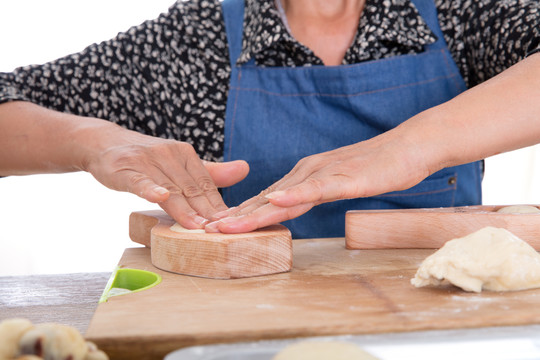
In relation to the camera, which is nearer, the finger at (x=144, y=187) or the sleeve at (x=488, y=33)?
the finger at (x=144, y=187)

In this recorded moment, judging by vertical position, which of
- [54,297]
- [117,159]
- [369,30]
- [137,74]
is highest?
[369,30]

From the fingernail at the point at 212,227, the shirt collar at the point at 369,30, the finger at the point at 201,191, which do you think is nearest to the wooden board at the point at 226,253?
the fingernail at the point at 212,227

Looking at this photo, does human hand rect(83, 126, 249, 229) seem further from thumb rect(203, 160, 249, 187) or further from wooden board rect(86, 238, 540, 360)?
wooden board rect(86, 238, 540, 360)

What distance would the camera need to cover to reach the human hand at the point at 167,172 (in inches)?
42.3

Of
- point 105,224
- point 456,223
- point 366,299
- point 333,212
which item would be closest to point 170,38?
point 333,212

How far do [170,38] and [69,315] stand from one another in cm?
94

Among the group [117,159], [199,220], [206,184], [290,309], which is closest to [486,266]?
[290,309]

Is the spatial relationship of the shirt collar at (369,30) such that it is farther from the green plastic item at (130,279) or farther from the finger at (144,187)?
the green plastic item at (130,279)

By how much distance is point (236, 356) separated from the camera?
1.81 feet

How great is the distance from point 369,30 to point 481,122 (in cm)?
50

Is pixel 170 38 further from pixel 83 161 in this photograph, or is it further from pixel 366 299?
pixel 366 299

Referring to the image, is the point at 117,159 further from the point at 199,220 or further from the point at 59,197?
the point at 59,197

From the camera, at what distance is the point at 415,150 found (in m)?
1.08

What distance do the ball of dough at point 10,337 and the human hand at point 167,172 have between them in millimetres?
548
